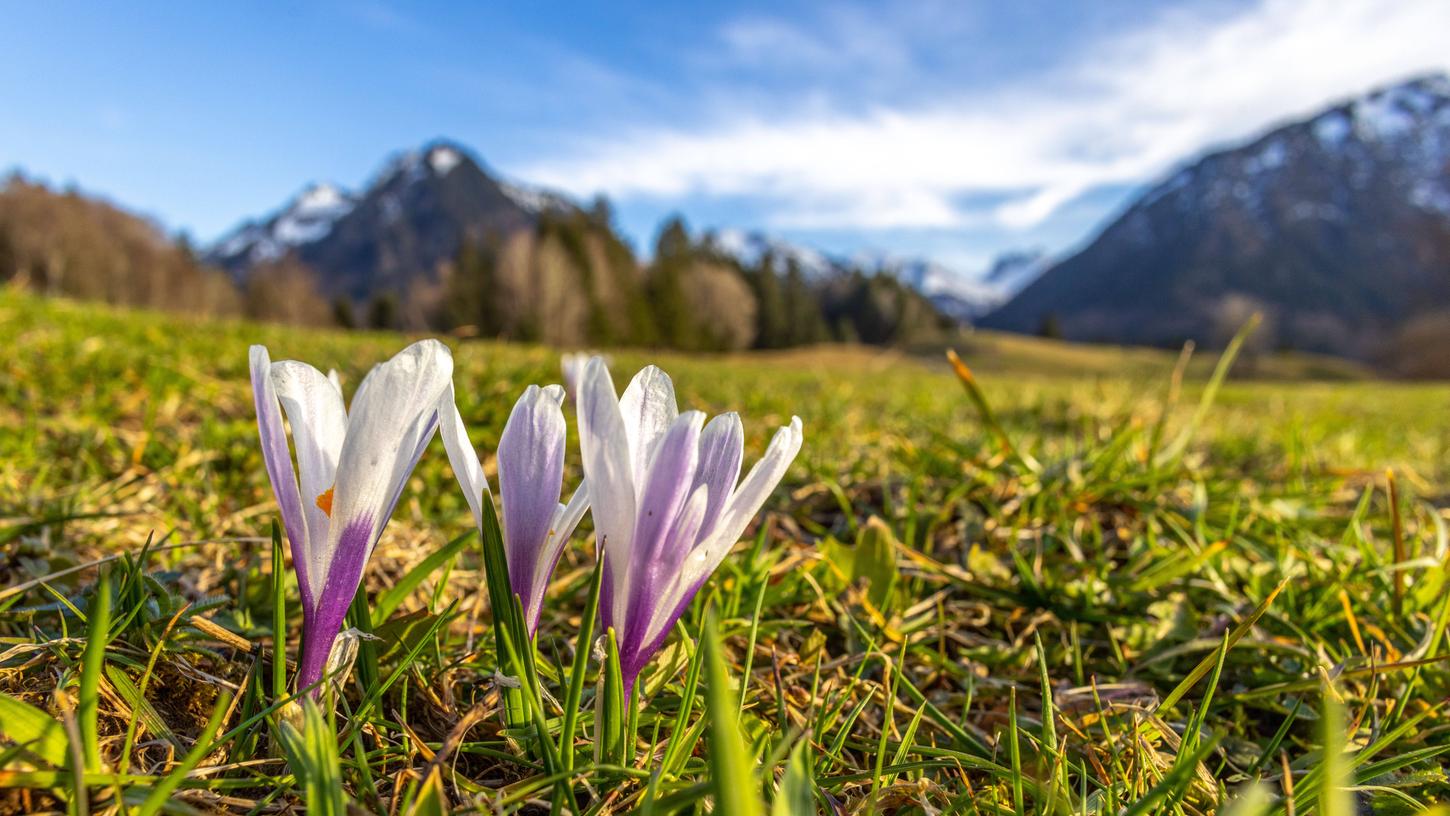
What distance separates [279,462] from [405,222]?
18889 centimetres

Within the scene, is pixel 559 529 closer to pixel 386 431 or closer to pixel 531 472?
pixel 531 472

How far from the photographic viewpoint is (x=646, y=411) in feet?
3.00

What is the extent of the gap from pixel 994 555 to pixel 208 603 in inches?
64.5

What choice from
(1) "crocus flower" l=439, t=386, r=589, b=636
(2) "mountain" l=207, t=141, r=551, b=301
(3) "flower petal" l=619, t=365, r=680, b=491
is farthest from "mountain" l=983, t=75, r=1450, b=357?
(1) "crocus flower" l=439, t=386, r=589, b=636

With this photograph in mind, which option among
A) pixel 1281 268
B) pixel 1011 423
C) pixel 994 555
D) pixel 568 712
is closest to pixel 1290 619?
pixel 994 555

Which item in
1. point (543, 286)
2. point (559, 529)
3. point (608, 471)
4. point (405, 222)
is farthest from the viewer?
point (405, 222)

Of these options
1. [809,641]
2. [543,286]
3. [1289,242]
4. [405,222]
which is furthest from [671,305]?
[1289,242]

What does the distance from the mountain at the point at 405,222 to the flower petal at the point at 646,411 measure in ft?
512

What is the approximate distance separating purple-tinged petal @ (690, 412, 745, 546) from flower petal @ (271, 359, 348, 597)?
431 millimetres

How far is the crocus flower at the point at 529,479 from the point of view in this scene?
2.79ft

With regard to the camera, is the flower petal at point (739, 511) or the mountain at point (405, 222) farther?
the mountain at point (405, 222)

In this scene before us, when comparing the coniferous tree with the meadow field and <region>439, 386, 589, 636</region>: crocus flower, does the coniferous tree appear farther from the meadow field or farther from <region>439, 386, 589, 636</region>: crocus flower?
<region>439, 386, 589, 636</region>: crocus flower

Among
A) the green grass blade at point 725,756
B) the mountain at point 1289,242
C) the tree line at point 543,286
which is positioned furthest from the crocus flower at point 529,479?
the mountain at point 1289,242

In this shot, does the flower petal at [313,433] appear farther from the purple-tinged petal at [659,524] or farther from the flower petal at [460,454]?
the purple-tinged petal at [659,524]
